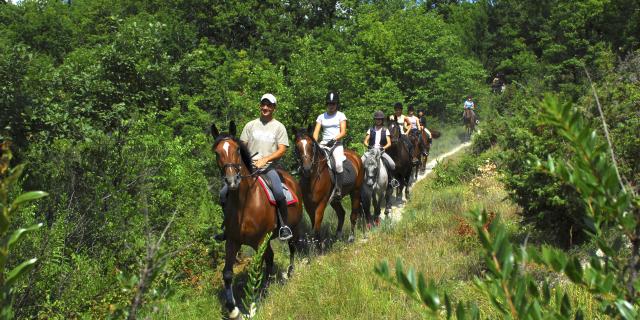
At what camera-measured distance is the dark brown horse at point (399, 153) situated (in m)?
12.6

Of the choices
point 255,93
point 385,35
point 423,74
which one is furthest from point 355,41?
point 255,93

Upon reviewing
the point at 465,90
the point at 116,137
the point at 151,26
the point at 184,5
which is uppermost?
the point at 184,5

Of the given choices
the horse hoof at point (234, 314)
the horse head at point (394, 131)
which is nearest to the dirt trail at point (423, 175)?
the horse head at point (394, 131)

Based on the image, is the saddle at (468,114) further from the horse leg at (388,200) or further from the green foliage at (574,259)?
the green foliage at (574,259)

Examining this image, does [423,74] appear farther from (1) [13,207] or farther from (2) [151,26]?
(1) [13,207]

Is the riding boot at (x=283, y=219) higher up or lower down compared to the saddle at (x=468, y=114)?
higher up

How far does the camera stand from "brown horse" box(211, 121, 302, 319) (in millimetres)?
5855

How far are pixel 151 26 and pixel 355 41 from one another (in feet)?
100

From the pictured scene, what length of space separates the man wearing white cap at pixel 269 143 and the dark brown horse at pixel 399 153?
5.79 metres

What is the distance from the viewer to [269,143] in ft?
23.7

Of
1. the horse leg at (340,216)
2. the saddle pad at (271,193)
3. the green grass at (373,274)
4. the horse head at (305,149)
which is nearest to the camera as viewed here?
the green grass at (373,274)

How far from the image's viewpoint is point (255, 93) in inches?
625

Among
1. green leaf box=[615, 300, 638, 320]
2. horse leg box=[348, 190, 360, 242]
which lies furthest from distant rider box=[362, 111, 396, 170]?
green leaf box=[615, 300, 638, 320]

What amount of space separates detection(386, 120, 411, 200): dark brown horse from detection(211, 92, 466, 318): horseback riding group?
3 centimetres
